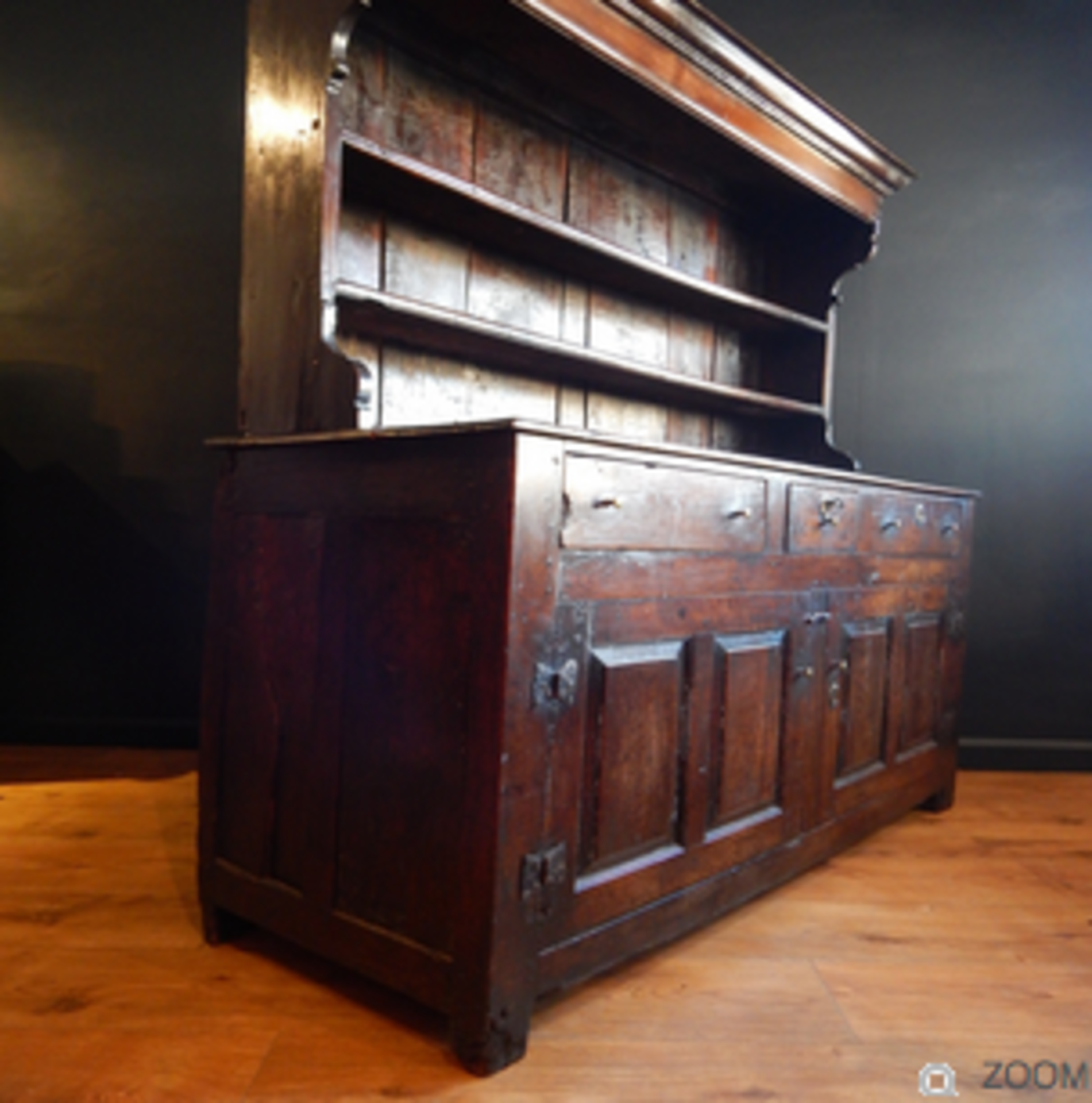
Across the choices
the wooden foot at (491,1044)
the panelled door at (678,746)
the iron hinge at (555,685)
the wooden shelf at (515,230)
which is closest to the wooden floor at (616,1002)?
the wooden foot at (491,1044)

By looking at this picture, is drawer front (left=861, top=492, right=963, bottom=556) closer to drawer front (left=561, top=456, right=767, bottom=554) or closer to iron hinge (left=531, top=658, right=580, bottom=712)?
drawer front (left=561, top=456, right=767, bottom=554)

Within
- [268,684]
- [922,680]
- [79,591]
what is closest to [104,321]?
[79,591]

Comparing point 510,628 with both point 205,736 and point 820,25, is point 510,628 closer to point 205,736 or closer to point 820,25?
point 205,736

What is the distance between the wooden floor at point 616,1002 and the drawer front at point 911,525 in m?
0.82

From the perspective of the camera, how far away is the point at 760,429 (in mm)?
2793

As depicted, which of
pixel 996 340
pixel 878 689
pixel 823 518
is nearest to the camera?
pixel 823 518

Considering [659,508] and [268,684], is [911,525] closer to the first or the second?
[659,508]

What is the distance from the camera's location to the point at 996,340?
3.08 metres

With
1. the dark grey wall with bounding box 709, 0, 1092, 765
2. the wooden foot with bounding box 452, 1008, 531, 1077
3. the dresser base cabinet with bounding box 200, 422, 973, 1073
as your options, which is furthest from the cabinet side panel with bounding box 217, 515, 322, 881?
the dark grey wall with bounding box 709, 0, 1092, 765

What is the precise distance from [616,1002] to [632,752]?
422 mm

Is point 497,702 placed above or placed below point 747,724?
above

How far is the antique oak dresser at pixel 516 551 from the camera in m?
1.23

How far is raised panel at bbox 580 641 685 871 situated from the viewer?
1.36 metres

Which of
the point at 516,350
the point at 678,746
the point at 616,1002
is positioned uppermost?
the point at 516,350
